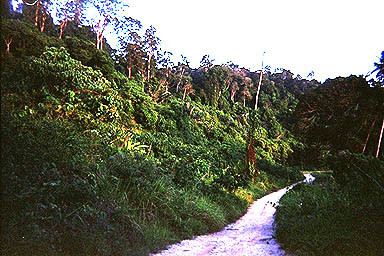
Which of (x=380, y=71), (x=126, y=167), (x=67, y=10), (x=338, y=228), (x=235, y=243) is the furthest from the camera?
(x=67, y=10)

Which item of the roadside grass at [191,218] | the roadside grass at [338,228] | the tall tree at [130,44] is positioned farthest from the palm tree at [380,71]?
the tall tree at [130,44]

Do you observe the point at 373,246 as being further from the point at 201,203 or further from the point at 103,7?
the point at 103,7

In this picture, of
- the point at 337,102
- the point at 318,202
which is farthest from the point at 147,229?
the point at 337,102

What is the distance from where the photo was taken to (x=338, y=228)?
4.26 metres

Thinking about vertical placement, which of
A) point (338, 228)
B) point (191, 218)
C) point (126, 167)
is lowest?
point (191, 218)

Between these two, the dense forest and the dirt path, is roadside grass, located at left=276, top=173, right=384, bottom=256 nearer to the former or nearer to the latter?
the dense forest

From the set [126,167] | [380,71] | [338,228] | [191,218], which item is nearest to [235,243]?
[191,218]

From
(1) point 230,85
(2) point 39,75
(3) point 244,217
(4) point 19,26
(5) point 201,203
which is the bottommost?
(3) point 244,217

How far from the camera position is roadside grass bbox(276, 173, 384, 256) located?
149 inches

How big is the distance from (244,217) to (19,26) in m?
17.9

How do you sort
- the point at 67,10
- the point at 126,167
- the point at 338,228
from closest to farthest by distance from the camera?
1. the point at 338,228
2. the point at 126,167
3. the point at 67,10

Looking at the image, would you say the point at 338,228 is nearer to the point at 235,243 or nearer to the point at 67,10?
the point at 235,243

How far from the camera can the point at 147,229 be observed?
5293 mm

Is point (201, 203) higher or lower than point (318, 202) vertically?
lower
